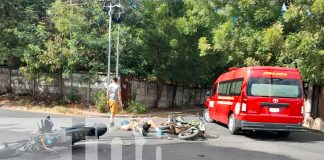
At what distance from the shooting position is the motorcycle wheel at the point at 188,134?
1194 cm

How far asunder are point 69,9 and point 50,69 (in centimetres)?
329

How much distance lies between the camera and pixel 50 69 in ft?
72.4

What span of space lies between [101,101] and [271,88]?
10.0 meters

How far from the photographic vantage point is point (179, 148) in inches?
413

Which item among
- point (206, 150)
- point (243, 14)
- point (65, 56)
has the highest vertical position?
point (243, 14)

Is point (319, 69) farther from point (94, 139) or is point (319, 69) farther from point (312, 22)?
point (94, 139)

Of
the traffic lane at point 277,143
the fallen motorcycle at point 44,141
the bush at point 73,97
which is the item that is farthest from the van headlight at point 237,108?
the bush at point 73,97

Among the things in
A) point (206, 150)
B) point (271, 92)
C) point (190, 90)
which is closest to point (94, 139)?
point (206, 150)

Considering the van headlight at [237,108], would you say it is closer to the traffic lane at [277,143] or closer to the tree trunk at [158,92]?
the traffic lane at [277,143]

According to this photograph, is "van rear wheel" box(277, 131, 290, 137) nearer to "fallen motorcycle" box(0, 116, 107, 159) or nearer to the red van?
the red van

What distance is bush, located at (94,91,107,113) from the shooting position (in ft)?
67.5

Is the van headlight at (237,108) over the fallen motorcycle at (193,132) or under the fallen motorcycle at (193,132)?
over

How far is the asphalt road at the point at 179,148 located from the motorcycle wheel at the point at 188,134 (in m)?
0.20

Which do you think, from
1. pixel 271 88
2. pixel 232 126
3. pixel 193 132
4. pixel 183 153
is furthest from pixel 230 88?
pixel 183 153
